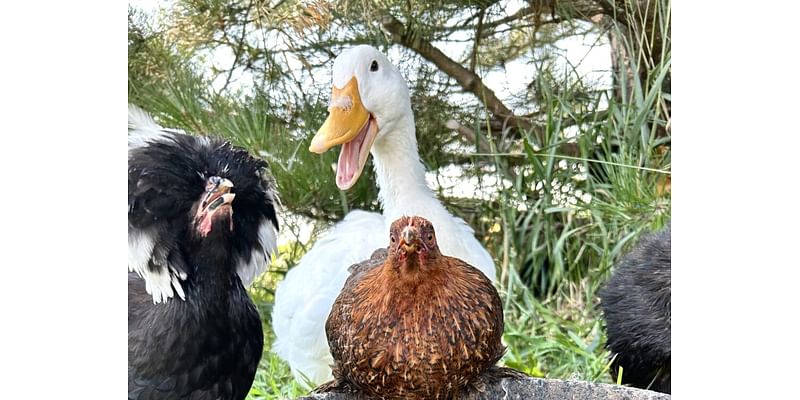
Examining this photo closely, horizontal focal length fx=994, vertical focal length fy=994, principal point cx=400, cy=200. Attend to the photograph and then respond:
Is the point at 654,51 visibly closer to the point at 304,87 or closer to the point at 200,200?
the point at 304,87

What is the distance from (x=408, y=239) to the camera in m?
1.41

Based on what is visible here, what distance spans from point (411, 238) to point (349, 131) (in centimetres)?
26

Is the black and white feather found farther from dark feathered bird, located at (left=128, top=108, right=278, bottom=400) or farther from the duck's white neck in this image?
the duck's white neck

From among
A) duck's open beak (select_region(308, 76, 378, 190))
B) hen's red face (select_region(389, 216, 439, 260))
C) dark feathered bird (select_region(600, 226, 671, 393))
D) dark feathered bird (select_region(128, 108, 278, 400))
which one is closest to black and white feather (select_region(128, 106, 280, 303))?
dark feathered bird (select_region(128, 108, 278, 400))

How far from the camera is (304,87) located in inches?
65.0

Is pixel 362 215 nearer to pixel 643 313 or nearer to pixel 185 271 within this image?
pixel 185 271

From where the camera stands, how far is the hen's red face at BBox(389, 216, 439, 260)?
141 centimetres

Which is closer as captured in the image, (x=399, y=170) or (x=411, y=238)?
(x=411, y=238)

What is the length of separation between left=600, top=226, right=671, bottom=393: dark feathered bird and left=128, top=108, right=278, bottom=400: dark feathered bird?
60 cm

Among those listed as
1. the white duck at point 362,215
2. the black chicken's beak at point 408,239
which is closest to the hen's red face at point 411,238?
the black chicken's beak at point 408,239

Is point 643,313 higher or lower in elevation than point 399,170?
lower

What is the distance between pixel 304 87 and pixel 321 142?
12 cm

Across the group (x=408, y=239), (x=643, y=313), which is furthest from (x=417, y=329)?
(x=643, y=313)
